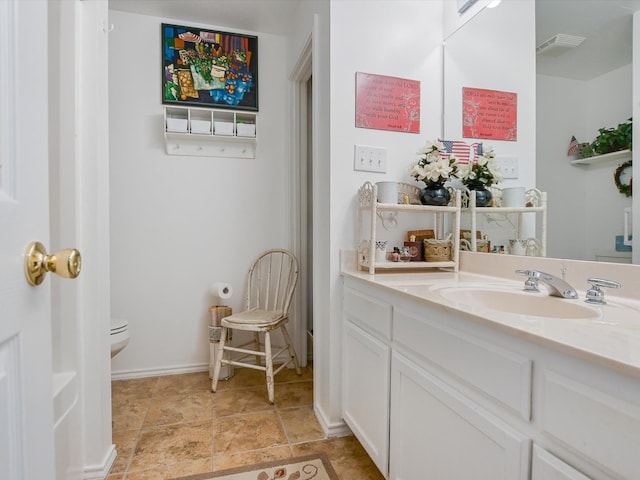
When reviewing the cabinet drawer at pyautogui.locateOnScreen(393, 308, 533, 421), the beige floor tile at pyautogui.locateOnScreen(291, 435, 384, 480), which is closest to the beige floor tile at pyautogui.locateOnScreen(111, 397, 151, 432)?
the beige floor tile at pyautogui.locateOnScreen(291, 435, 384, 480)

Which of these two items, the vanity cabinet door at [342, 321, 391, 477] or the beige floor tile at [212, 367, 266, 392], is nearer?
the vanity cabinet door at [342, 321, 391, 477]

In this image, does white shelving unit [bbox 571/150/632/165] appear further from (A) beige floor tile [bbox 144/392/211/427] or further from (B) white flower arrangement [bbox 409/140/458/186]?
(A) beige floor tile [bbox 144/392/211/427]

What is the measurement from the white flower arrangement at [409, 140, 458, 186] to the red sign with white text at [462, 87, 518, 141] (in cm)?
21

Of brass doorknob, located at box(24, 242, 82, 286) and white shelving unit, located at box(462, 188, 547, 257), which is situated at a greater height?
white shelving unit, located at box(462, 188, 547, 257)

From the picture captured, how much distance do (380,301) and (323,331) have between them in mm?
573

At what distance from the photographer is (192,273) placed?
2.44 m

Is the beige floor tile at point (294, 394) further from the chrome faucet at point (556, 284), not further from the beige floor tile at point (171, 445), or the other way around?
the chrome faucet at point (556, 284)

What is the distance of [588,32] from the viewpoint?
3.74 feet

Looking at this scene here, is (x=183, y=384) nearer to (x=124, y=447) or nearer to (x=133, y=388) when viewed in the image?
(x=133, y=388)

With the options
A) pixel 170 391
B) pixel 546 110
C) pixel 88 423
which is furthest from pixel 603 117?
pixel 170 391

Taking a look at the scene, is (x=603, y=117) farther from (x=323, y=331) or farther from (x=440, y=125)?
(x=323, y=331)

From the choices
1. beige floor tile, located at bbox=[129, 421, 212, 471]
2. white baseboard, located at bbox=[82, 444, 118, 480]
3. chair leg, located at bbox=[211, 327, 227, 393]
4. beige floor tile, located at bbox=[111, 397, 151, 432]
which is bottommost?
beige floor tile, located at bbox=[111, 397, 151, 432]

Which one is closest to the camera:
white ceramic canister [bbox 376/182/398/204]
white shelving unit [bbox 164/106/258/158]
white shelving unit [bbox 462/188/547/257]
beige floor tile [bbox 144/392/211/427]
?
white shelving unit [bbox 462/188/547/257]

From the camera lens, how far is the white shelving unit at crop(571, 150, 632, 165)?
1024 mm
